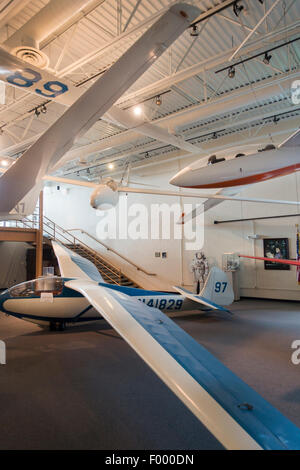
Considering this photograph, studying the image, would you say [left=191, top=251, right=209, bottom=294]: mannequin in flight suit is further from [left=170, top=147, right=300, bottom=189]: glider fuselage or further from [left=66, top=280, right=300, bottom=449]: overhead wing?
[left=66, top=280, right=300, bottom=449]: overhead wing

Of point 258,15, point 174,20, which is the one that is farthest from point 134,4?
point 174,20

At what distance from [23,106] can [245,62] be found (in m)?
6.27

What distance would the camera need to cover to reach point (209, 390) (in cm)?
142

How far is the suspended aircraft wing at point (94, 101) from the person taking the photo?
7.22 ft

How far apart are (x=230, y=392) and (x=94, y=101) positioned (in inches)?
96.0

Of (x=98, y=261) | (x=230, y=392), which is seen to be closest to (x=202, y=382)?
(x=230, y=392)

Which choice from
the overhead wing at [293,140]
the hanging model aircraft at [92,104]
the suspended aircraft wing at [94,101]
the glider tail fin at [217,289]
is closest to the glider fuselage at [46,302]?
the glider tail fin at [217,289]

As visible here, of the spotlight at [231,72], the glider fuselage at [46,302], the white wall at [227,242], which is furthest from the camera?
the white wall at [227,242]

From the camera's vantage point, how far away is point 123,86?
7.84 ft

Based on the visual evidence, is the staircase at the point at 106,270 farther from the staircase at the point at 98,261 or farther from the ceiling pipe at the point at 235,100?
the ceiling pipe at the point at 235,100

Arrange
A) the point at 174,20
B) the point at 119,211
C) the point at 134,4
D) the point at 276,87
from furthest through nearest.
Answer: the point at 119,211
the point at 276,87
the point at 134,4
the point at 174,20

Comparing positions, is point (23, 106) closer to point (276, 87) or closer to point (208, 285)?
point (276, 87)

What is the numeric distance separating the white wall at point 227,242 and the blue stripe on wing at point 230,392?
9125mm

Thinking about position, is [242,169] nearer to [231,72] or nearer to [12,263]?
[231,72]
